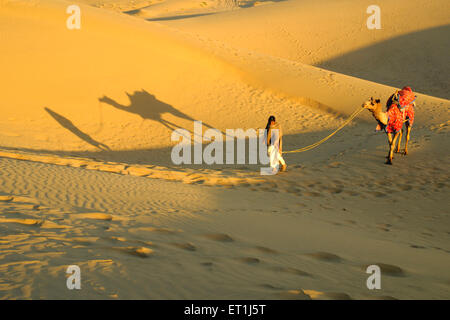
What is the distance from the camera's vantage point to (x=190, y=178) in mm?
9758

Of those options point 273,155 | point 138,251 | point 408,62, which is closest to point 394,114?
point 273,155

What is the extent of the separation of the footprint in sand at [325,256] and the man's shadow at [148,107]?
37.7 ft

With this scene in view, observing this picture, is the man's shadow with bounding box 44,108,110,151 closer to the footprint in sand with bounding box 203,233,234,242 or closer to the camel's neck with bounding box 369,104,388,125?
the camel's neck with bounding box 369,104,388,125

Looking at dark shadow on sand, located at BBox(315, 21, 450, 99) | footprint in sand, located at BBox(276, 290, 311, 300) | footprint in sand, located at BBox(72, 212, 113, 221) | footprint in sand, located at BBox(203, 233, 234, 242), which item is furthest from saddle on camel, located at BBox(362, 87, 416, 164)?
dark shadow on sand, located at BBox(315, 21, 450, 99)

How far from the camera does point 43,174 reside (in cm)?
778

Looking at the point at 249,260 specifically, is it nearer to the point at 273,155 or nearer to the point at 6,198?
the point at 6,198

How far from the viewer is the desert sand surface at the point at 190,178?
152 inches

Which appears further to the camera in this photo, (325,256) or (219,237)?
(219,237)

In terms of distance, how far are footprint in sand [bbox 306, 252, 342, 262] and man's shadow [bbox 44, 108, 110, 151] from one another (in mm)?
10140

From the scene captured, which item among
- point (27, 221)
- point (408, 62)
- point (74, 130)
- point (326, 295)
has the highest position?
point (408, 62)

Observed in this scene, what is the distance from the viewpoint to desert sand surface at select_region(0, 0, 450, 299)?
387cm

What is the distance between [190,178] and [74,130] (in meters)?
6.84

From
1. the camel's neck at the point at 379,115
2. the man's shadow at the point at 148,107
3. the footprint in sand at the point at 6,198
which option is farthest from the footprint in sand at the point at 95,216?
the man's shadow at the point at 148,107
